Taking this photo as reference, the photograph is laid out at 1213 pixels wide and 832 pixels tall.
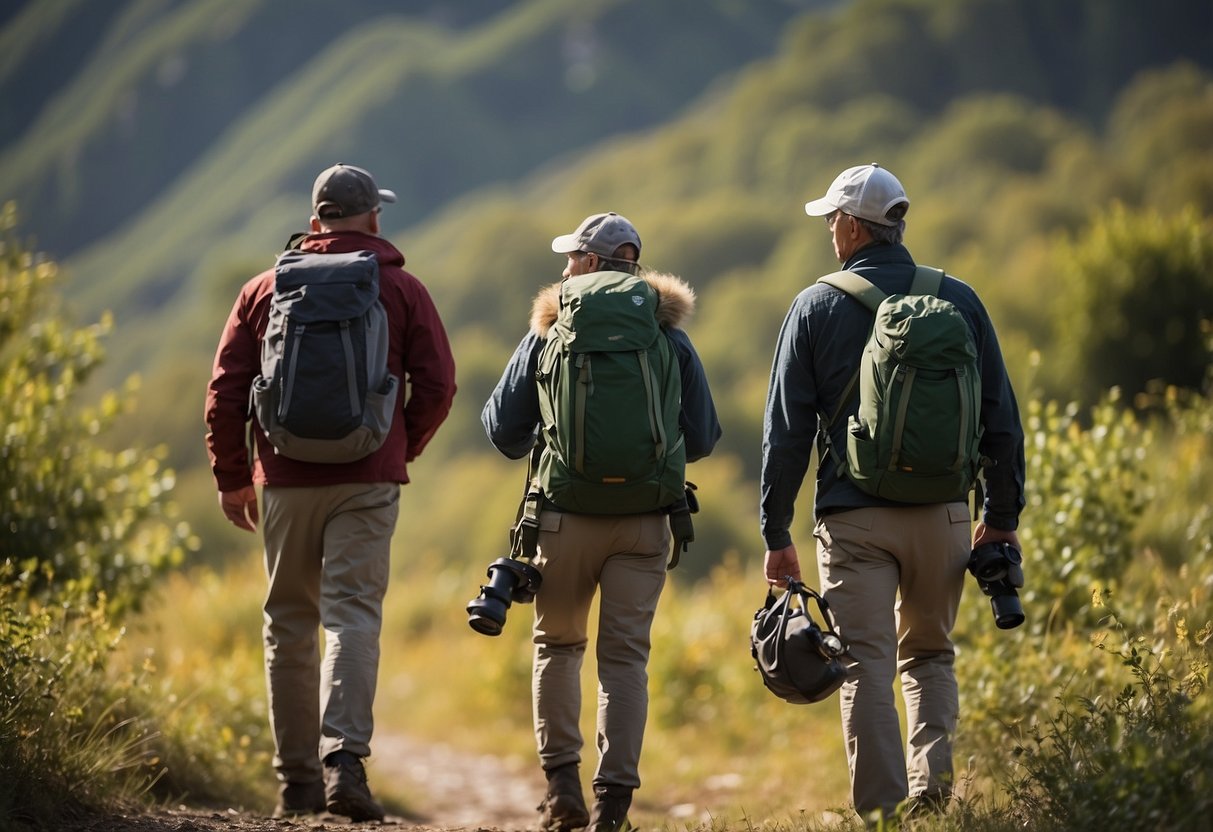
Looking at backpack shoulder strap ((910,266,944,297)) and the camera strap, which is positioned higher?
backpack shoulder strap ((910,266,944,297))

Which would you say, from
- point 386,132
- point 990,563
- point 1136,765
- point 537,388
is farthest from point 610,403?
point 386,132

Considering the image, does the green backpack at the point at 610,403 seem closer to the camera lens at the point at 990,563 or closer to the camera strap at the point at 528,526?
the camera strap at the point at 528,526

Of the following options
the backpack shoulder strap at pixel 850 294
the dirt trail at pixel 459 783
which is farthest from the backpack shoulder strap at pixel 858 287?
the dirt trail at pixel 459 783

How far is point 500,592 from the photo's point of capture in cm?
486

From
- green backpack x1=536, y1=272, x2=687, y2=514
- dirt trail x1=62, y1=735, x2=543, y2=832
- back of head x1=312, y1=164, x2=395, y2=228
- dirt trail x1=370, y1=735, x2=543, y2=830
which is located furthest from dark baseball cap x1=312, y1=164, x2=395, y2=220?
dirt trail x1=370, y1=735, x2=543, y2=830

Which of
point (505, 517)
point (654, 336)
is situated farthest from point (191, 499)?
point (654, 336)

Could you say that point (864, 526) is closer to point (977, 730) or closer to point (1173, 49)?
point (977, 730)

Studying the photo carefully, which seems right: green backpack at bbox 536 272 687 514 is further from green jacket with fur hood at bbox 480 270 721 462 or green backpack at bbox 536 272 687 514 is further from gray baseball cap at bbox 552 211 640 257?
gray baseball cap at bbox 552 211 640 257

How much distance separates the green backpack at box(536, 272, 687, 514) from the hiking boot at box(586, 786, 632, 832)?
914 millimetres

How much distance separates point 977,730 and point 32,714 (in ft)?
12.7

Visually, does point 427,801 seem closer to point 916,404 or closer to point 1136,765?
point 916,404

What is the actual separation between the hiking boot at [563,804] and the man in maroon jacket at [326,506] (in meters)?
0.62

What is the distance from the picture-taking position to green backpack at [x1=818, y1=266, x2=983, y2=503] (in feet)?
14.4

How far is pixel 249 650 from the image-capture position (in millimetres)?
12797
